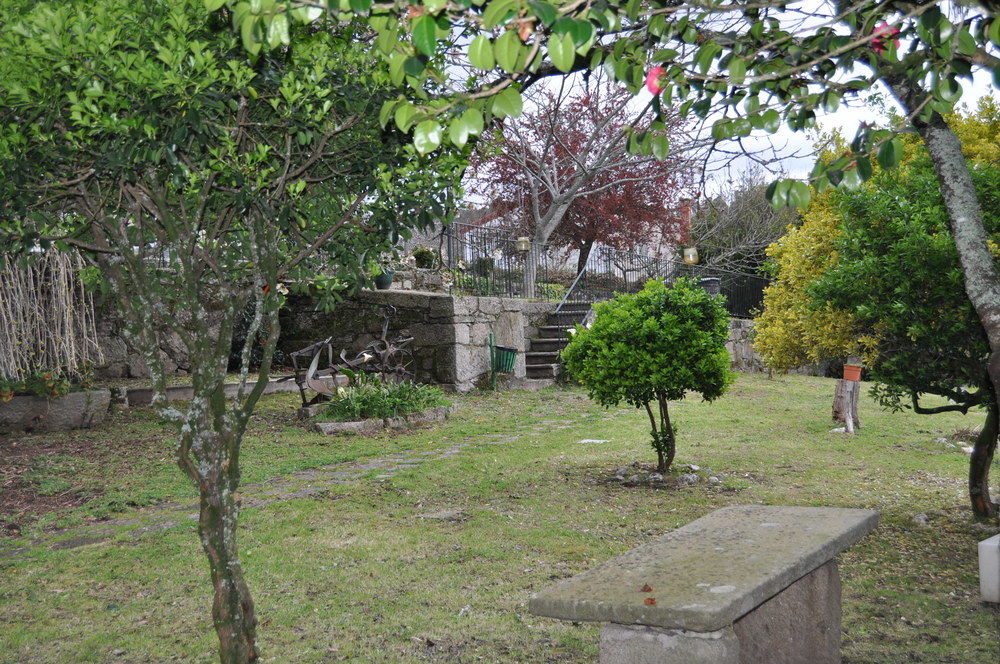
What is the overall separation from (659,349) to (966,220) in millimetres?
3008

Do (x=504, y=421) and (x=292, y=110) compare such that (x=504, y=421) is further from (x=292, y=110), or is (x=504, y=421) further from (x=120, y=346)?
(x=292, y=110)

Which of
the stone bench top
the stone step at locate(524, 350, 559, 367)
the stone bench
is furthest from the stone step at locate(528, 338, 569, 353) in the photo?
the stone bench top

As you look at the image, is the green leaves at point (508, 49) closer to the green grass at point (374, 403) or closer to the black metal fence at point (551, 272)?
the green grass at point (374, 403)

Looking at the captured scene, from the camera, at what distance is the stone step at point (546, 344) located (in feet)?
49.8

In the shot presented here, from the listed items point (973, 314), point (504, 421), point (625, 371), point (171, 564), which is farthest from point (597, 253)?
point (171, 564)

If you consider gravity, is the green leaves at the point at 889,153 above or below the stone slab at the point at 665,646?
above

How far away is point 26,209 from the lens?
10.2 feet

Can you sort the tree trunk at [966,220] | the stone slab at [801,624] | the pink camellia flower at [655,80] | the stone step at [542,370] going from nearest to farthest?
the pink camellia flower at [655,80]
the stone slab at [801,624]
the tree trunk at [966,220]
the stone step at [542,370]

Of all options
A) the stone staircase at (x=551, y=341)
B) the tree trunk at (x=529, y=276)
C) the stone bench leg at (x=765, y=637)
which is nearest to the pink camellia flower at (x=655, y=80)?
the stone bench leg at (x=765, y=637)

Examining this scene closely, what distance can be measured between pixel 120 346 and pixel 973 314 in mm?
11108

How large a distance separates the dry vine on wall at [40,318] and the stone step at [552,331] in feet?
28.0

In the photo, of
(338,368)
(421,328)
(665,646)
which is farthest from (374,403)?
(665,646)

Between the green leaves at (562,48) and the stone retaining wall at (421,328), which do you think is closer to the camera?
the green leaves at (562,48)

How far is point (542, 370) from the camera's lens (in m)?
14.6
